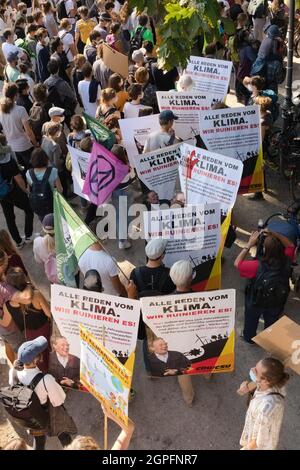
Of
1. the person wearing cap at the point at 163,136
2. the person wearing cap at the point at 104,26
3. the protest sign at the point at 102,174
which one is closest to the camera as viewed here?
the protest sign at the point at 102,174

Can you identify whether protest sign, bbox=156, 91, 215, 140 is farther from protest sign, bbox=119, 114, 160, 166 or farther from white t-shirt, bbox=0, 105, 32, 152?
white t-shirt, bbox=0, 105, 32, 152

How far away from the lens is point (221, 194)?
20.4 ft

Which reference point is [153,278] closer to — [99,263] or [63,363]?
[99,263]

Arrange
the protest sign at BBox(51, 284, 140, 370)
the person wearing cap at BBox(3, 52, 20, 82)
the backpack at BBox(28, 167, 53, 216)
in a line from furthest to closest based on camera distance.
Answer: the person wearing cap at BBox(3, 52, 20, 82)
the backpack at BBox(28, 167, 53, 216)
the protest sign at BBox(51, 284, 140, 370)

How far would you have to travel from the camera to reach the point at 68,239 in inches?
214

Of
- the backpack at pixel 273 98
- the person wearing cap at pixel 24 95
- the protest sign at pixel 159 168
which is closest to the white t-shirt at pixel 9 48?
the person wearing cap at pixel 24 95

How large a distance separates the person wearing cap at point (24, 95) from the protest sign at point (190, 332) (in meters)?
5.24

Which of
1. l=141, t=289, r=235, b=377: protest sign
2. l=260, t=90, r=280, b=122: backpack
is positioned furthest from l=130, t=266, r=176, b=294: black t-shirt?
l=260, t=90, r=280, b=122: backpack

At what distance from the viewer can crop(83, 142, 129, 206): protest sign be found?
650 centimetres

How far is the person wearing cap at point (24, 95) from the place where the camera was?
8.54 metres

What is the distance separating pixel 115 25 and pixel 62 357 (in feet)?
24.2

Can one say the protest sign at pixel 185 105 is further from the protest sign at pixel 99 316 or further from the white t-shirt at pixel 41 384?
the white t-shirt at pixel 41 384

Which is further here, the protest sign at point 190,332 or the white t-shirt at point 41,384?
the protest sign at point 190,332

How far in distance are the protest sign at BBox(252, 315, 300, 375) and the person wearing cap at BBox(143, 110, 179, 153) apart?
→ 3484 millimetres
